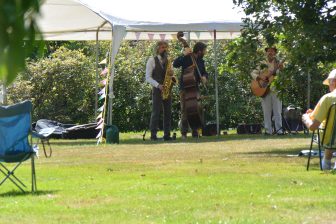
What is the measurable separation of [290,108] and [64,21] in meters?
5.90

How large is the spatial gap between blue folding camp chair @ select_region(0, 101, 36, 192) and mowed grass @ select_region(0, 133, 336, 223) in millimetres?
326

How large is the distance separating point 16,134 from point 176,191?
70.1 inches

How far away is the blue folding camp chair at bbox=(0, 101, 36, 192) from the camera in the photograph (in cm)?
806

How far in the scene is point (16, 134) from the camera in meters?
8.13

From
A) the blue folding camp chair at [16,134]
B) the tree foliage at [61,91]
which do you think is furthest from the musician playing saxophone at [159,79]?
the blue folding camp chair at [16,134]

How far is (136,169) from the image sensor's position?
1011 cm

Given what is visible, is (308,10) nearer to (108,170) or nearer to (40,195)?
(108,170)

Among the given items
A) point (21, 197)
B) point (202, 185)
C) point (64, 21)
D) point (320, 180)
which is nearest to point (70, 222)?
point (21, 197)

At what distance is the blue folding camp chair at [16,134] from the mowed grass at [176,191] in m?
0.33

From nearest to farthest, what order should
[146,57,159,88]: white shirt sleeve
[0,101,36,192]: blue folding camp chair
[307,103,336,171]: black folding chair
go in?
[0,101,36,192]: blue folding camp chair < [307,103,336,171]: black folding chair < [146,57,159,88]: white shirt sleeve

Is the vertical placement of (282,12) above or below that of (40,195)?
above

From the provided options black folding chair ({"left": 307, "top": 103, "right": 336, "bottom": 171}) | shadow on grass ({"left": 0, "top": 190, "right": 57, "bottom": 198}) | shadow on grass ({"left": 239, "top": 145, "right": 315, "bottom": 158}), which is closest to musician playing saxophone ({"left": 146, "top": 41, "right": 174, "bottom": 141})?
shadow on grass ({"left": 239, "top": 145, "right": 315, "bottom": 158})

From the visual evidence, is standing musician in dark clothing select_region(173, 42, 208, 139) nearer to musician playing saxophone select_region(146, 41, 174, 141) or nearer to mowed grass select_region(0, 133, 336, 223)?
musician playing saxophone select_region(146, 41, 174, 141)

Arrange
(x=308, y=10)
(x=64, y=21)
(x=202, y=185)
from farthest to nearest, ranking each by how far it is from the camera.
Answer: (x=64, y=21), (x=308, y=10), (x=202, y=185)
